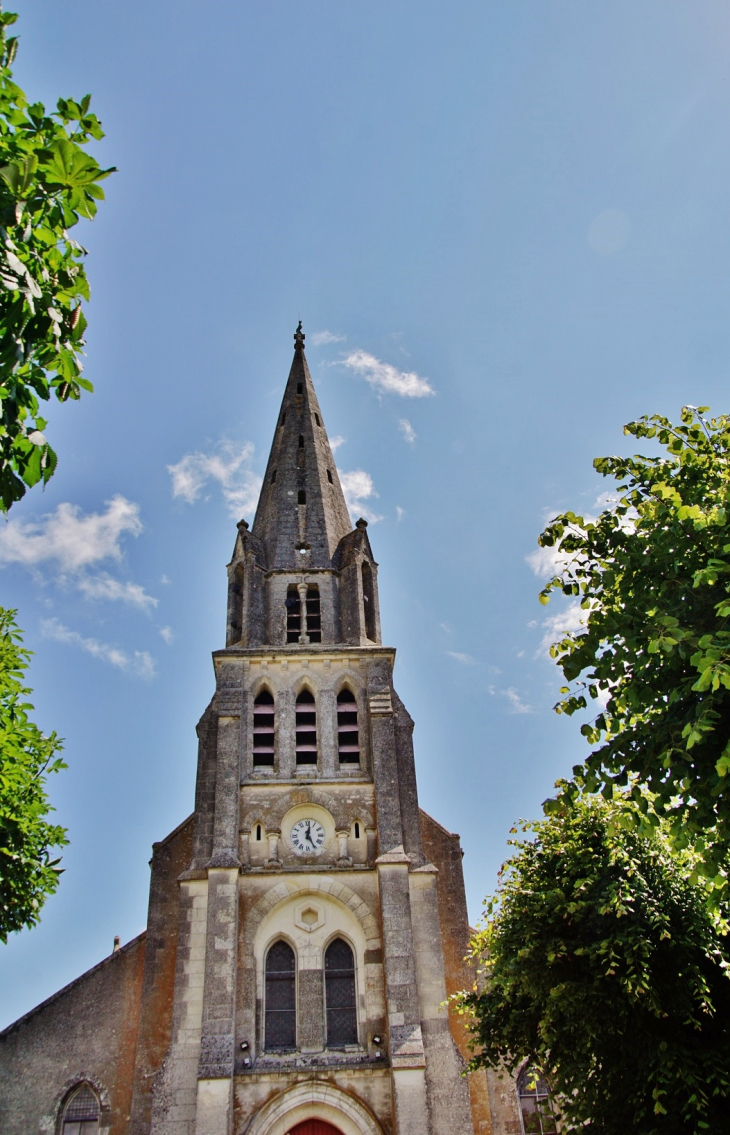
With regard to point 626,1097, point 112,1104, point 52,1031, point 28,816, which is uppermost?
point 28,816

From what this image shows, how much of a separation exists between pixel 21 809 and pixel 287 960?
342 inches

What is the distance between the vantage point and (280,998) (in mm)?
20328

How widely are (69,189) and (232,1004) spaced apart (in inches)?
700

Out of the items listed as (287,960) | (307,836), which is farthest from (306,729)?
(287,960)

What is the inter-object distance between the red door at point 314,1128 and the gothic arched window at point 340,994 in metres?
1.46

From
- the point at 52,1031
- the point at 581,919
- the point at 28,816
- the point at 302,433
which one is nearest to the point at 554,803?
the point at 581,919

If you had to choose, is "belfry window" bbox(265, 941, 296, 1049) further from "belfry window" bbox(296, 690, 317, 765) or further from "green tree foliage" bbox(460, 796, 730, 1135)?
"green tree foliage" bbox(460, 796, 730, 1135)

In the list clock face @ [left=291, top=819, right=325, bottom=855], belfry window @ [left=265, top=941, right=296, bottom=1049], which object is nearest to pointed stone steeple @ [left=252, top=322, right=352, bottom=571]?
clock face @ [left=291, top=819, right=325, bottom=855]

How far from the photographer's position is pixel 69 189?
6.30m

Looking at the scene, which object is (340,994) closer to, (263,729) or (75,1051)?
(75,1051)

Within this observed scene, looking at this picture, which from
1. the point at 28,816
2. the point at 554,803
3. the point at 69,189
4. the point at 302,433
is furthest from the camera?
the point at 302,433

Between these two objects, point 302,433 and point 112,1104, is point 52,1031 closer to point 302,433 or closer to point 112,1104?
point 112,1104

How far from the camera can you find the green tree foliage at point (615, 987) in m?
13.5

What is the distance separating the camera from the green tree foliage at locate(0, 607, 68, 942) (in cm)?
1480
